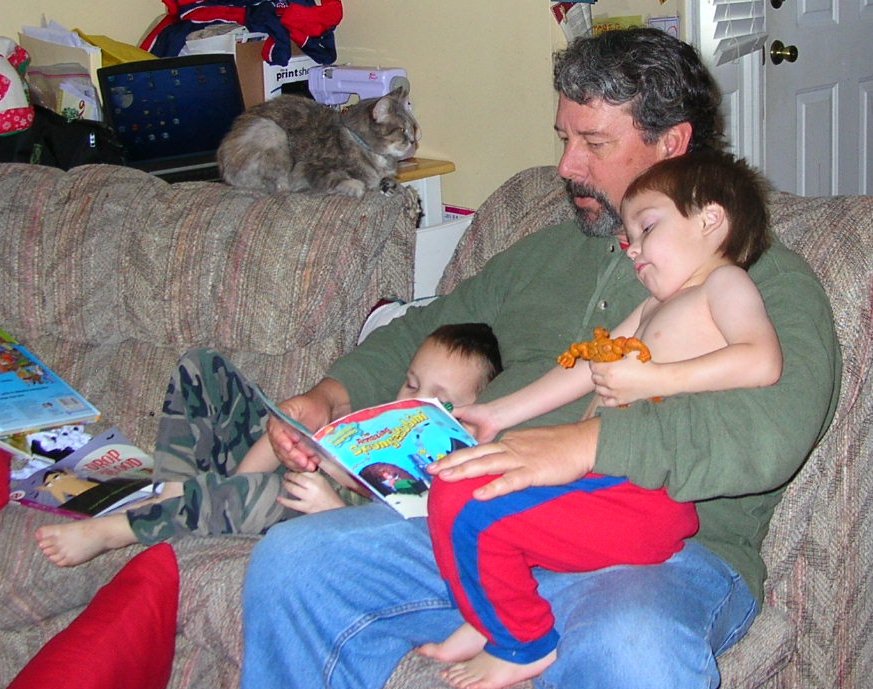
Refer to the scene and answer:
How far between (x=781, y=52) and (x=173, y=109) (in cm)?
201

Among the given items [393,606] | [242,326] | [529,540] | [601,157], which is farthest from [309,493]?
[601,157]

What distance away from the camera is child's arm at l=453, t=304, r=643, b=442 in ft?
5.11

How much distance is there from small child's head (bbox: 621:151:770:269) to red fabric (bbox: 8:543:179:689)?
36.8 inches

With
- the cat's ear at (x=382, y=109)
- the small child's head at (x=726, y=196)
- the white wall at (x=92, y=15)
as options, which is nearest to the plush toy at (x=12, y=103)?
the white wall at (x=92, y=15)

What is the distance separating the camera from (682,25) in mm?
3148

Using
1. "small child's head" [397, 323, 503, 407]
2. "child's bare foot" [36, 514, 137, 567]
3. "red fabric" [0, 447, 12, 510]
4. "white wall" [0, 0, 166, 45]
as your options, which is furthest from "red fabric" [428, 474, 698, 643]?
"white wall" [0, 0, 166, 45]

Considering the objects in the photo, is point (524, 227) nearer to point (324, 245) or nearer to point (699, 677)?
point (324, 245)

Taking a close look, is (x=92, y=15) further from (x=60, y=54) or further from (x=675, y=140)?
(x=675, y=140)

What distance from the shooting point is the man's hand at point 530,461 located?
124 cm

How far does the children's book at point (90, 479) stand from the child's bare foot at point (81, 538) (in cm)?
9

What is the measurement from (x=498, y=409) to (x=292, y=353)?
0.64m

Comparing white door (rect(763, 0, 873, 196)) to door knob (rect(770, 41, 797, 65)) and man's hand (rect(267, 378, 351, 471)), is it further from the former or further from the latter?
man's hand (rect(267, 378, 351, 471))

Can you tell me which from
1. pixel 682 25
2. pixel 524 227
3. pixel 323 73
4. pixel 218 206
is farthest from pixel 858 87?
pixel 218 206

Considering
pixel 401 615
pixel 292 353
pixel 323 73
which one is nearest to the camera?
pixel 401 615
